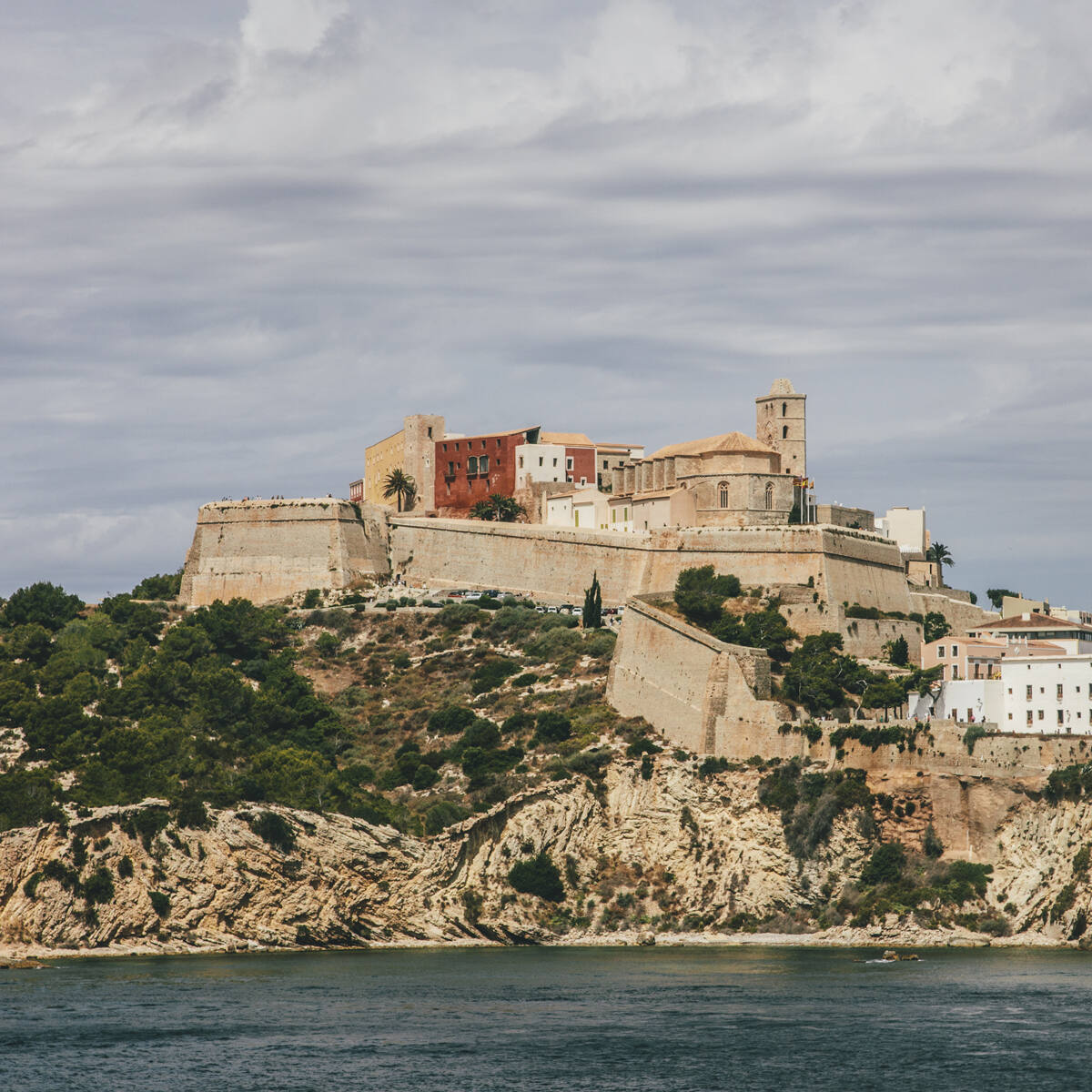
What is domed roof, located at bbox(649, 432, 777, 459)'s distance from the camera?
8544 cm

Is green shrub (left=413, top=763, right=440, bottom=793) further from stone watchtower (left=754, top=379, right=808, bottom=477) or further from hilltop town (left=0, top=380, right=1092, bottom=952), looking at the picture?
stone watchtower (left=754, top=379, right=808, bottom=477)

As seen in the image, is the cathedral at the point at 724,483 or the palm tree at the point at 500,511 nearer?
the cathedral at the point at 724,483

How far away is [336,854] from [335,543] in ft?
99.6

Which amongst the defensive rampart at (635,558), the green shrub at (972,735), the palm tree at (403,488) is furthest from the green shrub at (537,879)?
the palm tree at (403,488)

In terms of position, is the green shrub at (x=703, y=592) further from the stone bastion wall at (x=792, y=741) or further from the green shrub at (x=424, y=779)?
the green shrub at (x=424, y=779)

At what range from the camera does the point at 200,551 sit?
93.8 metres

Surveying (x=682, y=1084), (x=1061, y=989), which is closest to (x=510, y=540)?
(x=1061, y=989)

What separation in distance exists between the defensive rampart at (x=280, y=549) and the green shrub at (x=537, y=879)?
94.6ft

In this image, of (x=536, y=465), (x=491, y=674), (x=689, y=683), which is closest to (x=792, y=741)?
(x=689, y=683)

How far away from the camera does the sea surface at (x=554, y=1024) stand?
4188cm

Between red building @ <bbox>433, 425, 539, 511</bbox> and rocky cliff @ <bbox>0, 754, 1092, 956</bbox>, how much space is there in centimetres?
2912

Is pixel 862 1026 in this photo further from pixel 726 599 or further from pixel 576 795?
pixel 726 599

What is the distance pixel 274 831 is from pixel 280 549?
103 feet

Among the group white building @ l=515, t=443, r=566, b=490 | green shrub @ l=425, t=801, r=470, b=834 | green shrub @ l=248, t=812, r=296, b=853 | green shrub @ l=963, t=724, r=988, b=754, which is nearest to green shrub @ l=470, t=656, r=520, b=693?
green shrub @ l=425, t=801, r=470, b=834
